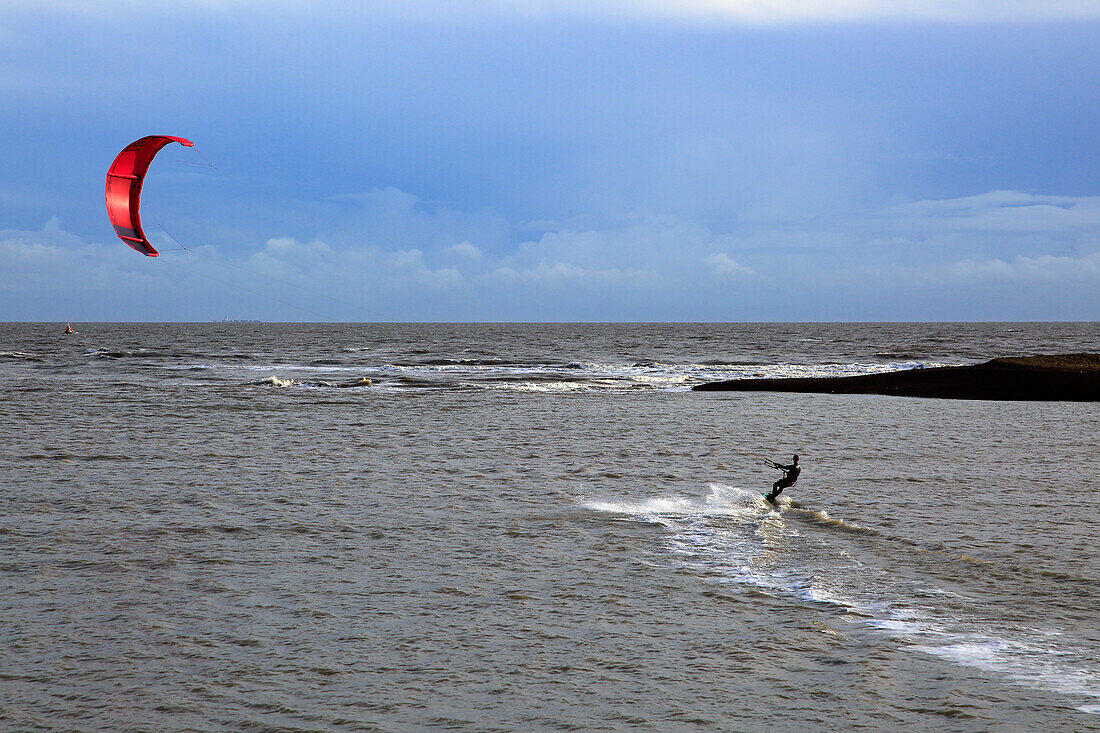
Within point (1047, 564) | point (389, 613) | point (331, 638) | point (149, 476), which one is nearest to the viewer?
point (331, 638)

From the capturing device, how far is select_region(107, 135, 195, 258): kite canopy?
21422 millimetres

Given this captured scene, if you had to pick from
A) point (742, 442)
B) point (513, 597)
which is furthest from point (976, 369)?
point (513, 597)

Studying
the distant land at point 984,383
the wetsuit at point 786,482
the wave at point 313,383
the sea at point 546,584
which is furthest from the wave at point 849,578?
the wave at point 313,383

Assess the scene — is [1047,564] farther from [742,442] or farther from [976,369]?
[976,369]

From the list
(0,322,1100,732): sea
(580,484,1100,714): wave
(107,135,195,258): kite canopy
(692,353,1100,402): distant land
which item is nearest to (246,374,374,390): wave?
(692,353,1100,402): distant land

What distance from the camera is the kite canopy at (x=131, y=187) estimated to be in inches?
843

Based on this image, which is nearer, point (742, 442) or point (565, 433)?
point (742, 442)

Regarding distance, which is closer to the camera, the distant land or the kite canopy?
the kite canopy

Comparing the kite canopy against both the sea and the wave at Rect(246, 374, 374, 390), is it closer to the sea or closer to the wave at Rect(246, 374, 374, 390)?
the sea

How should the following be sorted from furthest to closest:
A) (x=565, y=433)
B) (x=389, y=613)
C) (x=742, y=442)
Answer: (x=565, y=433)
(x=742, y=442)
(x=389, y=613)

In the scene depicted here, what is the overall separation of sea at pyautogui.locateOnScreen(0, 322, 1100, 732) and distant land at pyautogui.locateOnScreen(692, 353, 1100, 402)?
11931 mm

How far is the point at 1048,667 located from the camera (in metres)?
6.86

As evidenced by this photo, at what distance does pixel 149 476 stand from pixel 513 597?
940cm

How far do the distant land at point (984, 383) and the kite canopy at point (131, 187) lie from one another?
2272cm
